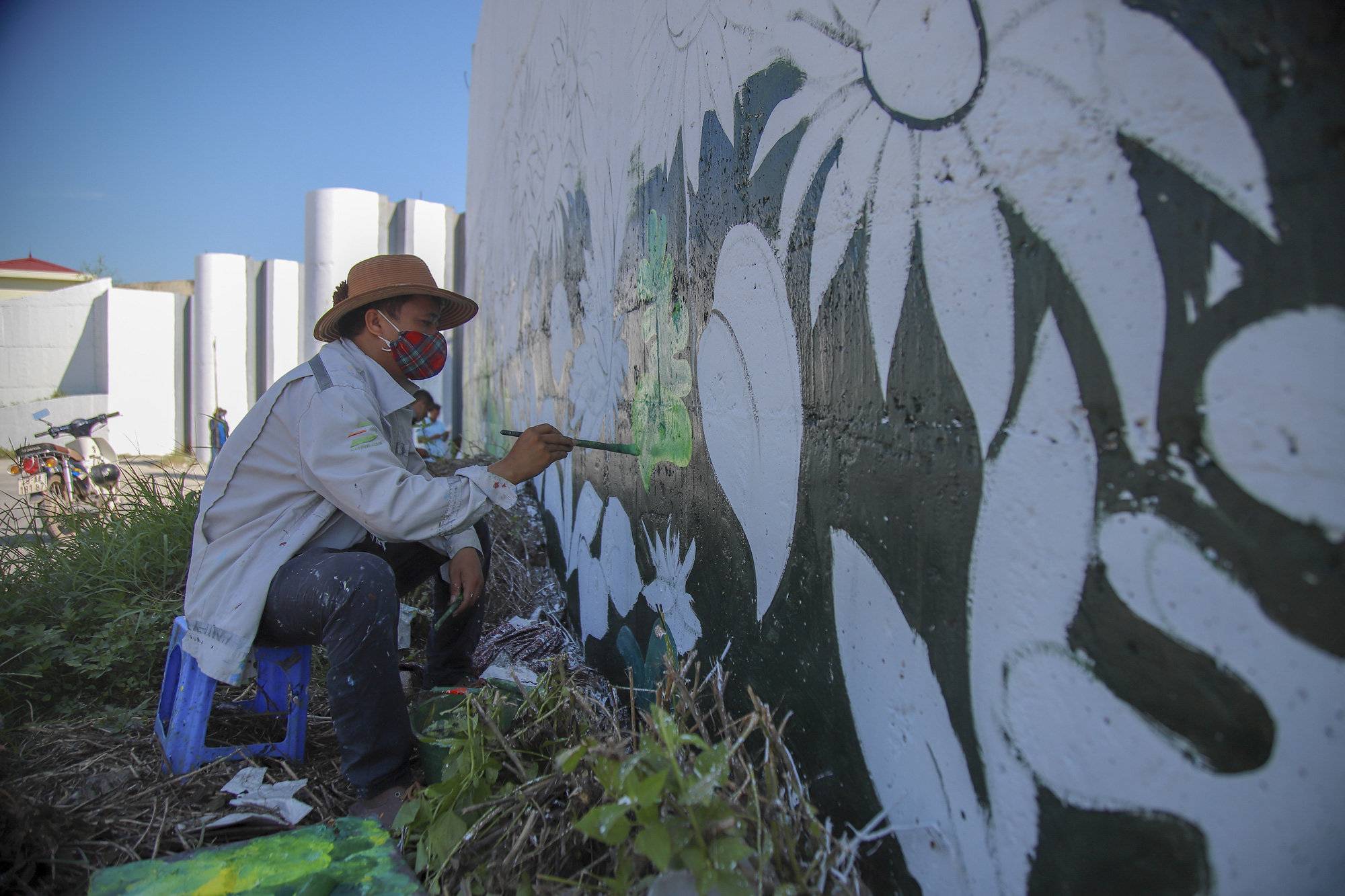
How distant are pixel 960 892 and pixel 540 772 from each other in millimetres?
1038

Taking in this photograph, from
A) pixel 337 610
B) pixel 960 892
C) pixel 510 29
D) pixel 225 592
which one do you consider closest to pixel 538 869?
pixel 960 892

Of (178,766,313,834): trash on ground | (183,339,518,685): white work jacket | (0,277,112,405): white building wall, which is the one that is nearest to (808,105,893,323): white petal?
(183,339,518,685): white work jacket

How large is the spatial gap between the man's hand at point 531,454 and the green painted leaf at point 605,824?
48.8 inches

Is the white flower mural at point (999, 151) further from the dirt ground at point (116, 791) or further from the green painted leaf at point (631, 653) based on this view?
the dirt ground at point (116, 791)

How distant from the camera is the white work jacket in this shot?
2066mm

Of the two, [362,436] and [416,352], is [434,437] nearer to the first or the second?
[416,352]

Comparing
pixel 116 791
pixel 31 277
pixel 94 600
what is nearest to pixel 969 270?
pixel 116 791

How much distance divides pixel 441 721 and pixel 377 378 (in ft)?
3.70

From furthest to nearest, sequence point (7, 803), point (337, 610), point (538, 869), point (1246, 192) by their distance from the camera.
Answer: point (337, 610) < point (7, 803) < point (538, 869) < point (1246, 192)

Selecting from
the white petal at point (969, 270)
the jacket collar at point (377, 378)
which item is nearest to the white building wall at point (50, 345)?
the jacket collar at point (377, 378)

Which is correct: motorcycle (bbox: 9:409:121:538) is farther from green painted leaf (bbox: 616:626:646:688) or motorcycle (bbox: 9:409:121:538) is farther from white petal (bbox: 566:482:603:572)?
green painted leaf (bbox: 616:626:646:688)

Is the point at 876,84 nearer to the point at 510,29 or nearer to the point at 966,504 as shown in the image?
the point at 966,504

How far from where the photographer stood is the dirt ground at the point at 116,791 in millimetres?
1667

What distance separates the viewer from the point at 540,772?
1.74 metres
